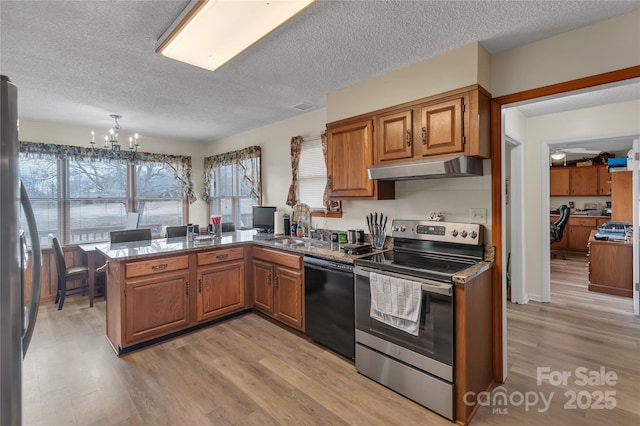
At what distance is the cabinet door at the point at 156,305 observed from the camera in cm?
269

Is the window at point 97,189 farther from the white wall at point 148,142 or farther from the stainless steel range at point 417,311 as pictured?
the stainless steel range at point 417,311

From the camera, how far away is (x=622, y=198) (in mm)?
5523

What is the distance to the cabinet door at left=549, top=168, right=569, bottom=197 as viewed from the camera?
763cm

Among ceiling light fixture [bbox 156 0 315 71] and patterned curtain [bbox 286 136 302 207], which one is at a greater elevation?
ceiling light fixture [bbox 156 0 315 71]

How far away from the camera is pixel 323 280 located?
269 cm

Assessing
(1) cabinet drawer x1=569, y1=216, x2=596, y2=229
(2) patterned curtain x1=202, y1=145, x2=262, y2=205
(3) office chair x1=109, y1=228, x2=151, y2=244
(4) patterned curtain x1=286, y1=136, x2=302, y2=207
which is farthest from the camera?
(1) cabinet drawer x1=569, y1=216, x2=596, y2=229

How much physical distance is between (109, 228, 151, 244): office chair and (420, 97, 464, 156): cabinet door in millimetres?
3484

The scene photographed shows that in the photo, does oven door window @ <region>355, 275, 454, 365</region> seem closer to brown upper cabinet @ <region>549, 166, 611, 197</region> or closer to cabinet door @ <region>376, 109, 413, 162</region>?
cabinet door @ <region>376, 109, 413, 162</region>

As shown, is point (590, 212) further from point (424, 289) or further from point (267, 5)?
point (267, 5)

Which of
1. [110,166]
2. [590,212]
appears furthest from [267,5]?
[590,212]

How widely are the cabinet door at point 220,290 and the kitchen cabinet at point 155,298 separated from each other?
0.16 meters

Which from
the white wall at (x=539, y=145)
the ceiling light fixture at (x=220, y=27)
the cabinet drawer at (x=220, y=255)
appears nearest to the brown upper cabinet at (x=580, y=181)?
the white wall at (x=539, y=145)

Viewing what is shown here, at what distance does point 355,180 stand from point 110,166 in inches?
168

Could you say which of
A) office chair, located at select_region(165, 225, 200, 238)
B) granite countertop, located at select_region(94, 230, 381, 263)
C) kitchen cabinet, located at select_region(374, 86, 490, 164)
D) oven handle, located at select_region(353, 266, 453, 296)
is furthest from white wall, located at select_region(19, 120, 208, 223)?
oven handle, located at select_region(353, 266, 453, 296)
